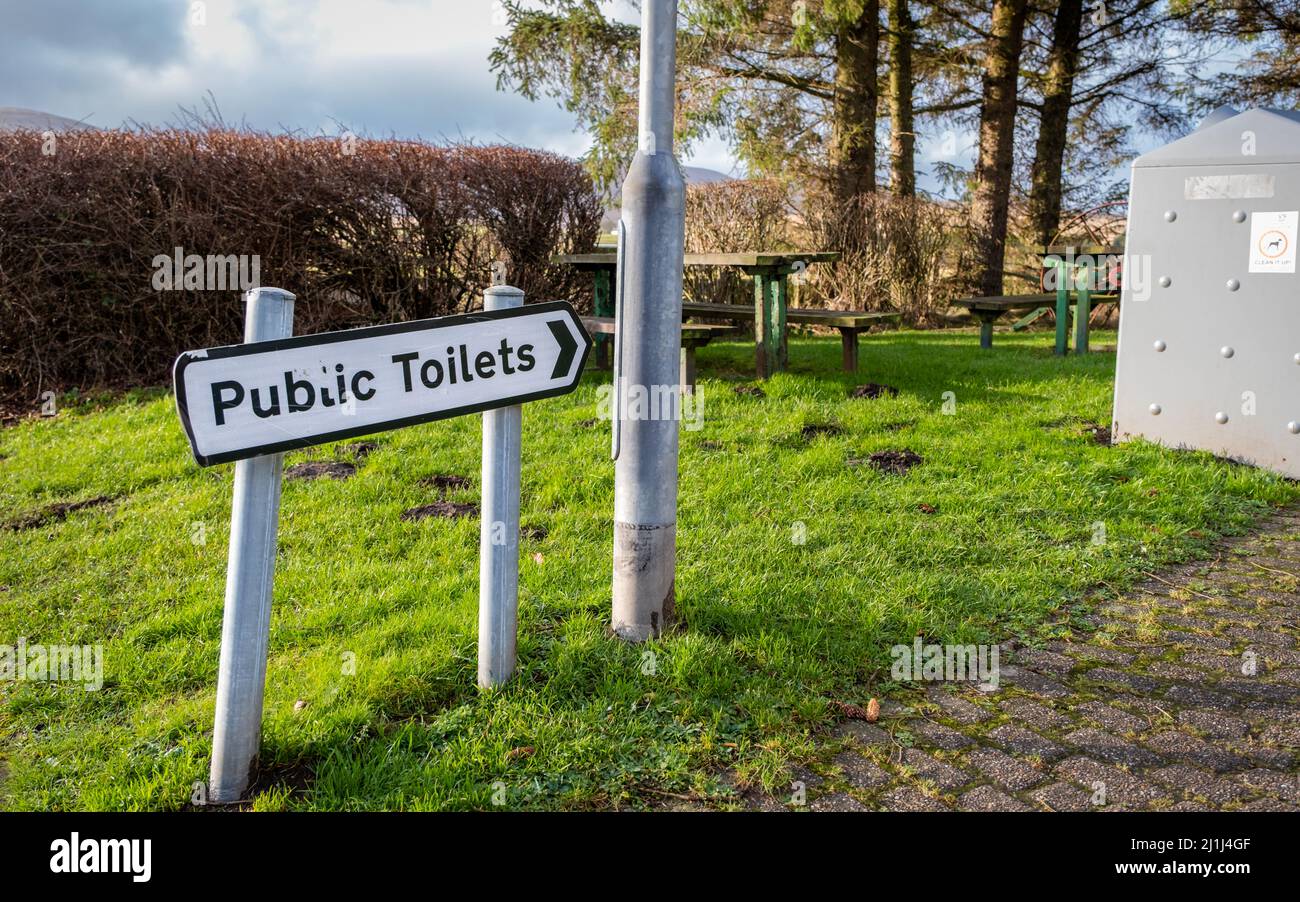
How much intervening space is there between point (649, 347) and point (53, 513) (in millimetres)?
4174

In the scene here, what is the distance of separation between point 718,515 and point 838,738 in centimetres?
214

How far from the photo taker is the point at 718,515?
5348 mm

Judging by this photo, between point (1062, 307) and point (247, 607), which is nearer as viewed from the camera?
point (247, 607)

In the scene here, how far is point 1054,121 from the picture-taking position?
16703 mm

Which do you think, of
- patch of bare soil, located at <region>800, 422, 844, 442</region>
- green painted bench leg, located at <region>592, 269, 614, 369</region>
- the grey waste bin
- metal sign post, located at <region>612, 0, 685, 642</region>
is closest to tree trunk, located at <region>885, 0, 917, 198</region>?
green painted bench leg, located at <region>592, 269, 614, 369</region>

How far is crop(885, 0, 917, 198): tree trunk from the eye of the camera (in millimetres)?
15648

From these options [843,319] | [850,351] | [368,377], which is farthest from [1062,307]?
[368,377]

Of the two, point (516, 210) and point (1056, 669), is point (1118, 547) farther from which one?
point (516, 210)

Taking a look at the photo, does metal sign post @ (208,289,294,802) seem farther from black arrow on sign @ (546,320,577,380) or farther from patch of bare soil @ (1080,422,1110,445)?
patch of bare soil @ (1080,422,1110,445)

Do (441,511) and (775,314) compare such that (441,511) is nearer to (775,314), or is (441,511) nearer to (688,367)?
(688,367)

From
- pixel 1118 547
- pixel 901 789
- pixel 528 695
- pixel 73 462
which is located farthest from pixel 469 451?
pixel 901 789

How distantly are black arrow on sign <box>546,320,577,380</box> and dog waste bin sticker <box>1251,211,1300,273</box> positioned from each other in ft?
15.9
